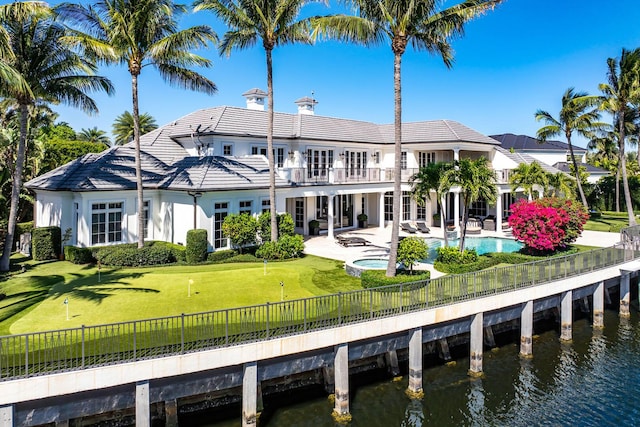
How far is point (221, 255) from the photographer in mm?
23422

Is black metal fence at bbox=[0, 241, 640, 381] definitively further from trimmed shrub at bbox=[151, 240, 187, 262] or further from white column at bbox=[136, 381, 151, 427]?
trimmed shrub at bbox=[151, 240, 187, 262]

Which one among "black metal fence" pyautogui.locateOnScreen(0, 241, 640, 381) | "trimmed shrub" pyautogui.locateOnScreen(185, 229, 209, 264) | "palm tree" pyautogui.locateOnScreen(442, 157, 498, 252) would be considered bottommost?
"black metal fence" pyautogui.locateOnScreen(0, 241, 640, 381)

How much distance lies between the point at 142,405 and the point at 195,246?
12240mm

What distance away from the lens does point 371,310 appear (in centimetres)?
1383

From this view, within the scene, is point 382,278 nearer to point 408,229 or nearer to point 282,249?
point 282,249

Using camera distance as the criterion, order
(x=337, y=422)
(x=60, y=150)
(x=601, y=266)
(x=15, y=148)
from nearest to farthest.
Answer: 1. (x=337, y=422)
2. (x=601, y=266)
3. (x=15, y=148)
4. (x=60, y=150)

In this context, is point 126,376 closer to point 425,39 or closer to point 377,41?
point 377,41

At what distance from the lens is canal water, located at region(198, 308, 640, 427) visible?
12.6 m

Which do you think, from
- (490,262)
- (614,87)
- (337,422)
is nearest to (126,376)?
(337,422)

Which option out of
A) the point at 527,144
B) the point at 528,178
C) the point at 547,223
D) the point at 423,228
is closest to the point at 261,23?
the point at 547,223

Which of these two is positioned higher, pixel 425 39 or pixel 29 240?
pixel 425 39

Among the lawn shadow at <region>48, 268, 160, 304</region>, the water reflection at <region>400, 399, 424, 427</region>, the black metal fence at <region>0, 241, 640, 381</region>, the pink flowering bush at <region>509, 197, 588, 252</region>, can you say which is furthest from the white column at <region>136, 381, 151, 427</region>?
the pink flowering bush at <region>509, 197, 588, 252</region>

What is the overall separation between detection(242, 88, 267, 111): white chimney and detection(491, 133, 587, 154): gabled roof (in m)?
37.1

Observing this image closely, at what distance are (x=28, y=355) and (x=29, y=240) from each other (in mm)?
16392
